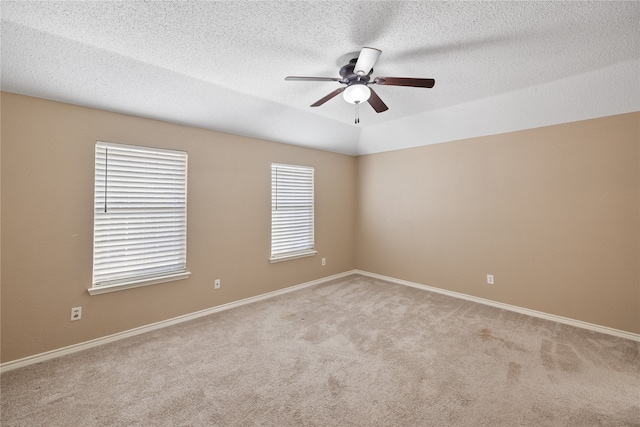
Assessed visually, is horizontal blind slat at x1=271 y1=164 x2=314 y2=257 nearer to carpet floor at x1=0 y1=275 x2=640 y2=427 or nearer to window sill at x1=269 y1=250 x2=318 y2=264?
window sill at x1=269 y1=250 x2=318 y2=264

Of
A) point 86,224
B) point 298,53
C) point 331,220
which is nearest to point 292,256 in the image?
point 331,220

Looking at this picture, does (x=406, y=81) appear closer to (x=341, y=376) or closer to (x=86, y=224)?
(x=341, y=376)

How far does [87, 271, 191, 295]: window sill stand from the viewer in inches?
105

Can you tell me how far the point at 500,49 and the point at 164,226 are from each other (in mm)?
3737

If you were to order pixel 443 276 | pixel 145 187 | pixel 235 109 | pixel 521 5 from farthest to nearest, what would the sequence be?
pixel 443 276 < pixel 235 109 < pixel 145 187 < pixel 521 5

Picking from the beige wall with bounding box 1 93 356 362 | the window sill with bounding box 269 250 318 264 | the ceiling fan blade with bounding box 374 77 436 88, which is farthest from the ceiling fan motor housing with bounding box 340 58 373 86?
the window sill with bounding box 269 250 318 264

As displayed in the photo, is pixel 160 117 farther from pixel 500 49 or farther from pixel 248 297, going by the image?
pixel 500 49

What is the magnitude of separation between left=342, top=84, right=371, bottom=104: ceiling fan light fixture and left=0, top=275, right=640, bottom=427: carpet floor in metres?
2.29

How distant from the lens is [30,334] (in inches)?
93.9

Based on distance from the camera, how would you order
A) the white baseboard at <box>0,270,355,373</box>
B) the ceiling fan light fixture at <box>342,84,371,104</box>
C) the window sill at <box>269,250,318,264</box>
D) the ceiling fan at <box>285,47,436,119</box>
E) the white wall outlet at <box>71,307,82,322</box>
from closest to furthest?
the ceiling fan at <box>285,47,436,119</box> → the ceiling fan light fixture at <box>342,84,371,104</box> → the white baseboard at <box>0,270,355,373</box> → the white wall outlet at <box>71,307,82,322</box> → the window sill at <box>269,250,318,264</box>

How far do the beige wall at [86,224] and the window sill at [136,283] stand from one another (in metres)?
0.08

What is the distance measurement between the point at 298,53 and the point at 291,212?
8.32 feet

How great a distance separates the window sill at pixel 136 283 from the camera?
2674 millimetres

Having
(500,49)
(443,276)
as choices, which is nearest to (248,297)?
(443,276)
